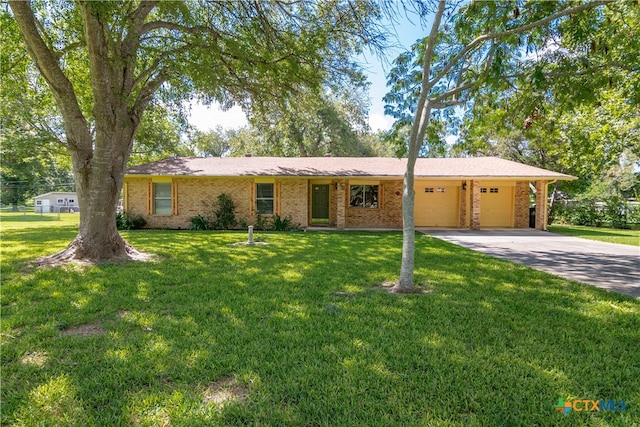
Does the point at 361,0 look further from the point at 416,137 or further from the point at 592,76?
the point at 592,76

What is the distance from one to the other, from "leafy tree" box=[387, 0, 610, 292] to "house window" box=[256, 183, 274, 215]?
9.63m

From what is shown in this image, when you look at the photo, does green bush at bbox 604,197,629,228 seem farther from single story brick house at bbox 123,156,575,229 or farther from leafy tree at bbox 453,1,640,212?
leafy tree at bbox 453,1,640,212

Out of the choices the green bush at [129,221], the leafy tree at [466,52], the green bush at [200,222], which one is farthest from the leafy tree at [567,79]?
the green bush at [129,221]

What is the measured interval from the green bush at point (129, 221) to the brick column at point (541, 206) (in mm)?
18166

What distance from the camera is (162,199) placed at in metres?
14.8

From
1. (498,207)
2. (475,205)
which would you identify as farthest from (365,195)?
(498,207)

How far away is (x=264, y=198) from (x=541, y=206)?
12.8m

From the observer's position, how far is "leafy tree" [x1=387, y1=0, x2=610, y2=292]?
4.37 metres

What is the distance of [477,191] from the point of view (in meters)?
14.5

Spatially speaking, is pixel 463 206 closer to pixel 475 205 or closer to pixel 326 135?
pixel 475 205

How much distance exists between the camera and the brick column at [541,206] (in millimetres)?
14508

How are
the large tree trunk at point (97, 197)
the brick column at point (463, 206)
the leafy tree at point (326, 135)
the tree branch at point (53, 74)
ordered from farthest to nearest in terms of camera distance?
the leafy tree at point (326, 135)
the brick column at point (463, 206)
the large tree trunk at point (97, 197)
the tree branch at point (53, 74)

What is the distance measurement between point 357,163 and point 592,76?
39.3ft

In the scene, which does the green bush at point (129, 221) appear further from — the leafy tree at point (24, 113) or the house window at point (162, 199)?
the leafy tree at point (24, 113)
